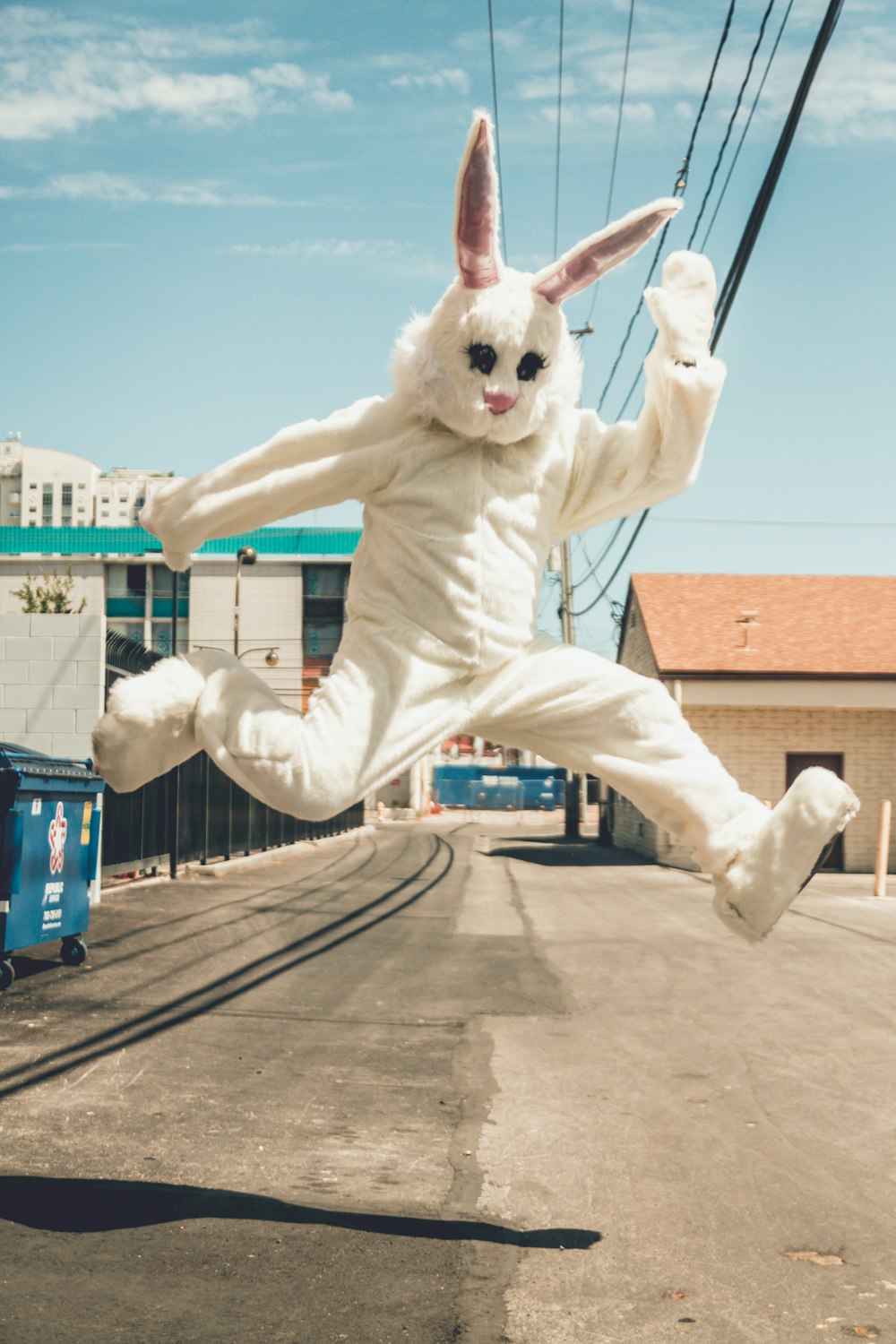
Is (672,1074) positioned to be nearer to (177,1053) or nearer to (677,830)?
(177,1053)

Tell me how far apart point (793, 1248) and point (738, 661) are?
20.0 m

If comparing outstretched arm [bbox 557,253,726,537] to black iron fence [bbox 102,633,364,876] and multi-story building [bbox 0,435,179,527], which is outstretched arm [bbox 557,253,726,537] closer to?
black iron fence [bbox 102,633,364,876]

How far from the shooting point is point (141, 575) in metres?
60.1

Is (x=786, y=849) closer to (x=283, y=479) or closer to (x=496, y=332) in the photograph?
(x=496, y=332)

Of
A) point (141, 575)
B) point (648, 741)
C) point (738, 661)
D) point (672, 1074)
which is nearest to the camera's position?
point (648, 741)

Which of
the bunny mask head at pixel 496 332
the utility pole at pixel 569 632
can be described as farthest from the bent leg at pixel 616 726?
the utility pole at pixel 569 632

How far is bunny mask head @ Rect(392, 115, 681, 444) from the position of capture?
11.9 feet

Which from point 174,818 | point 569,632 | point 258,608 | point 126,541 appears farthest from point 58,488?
point 174,818

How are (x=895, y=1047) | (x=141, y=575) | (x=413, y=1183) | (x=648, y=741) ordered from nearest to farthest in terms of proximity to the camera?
(x=648, y=741)
(x=413, y=1183)
(x=895, y=1047)
(x=141, y=575)

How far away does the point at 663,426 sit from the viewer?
13.0ft

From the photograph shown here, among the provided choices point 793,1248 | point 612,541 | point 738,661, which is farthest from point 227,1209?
point 738,661

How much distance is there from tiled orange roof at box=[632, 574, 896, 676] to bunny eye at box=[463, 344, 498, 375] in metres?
20.5

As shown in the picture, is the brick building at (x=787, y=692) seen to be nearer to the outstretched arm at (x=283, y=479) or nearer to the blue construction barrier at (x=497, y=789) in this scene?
the outstretched arm at (x=283, y=479)

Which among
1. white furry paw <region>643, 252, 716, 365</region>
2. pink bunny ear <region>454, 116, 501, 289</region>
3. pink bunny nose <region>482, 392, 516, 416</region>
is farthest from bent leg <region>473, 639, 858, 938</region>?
pink bunny ear <region>454, 116, 501, 289</region>
